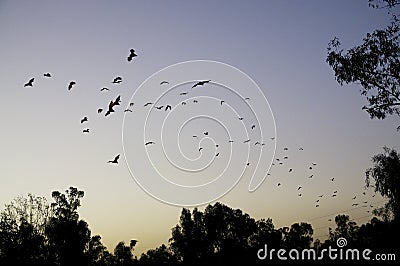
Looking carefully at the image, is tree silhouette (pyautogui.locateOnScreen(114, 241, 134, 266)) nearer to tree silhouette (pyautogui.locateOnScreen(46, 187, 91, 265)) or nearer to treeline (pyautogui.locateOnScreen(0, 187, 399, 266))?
treeline (pyautogui.locateOnScreen(0, 187, 399, 266))

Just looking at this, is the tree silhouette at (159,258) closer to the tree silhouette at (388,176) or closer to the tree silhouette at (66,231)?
the tree silhouette at (66,231)

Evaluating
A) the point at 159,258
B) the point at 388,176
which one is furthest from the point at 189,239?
the point at 388,176

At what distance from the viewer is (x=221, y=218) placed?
283 feet

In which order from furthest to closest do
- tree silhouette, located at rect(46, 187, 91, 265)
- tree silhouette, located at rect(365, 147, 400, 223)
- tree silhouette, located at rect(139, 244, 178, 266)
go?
1. tree silhouette, located at rect(139, 244, 178, 266)
2. tree silhouette, located at rect(46, 187, 91, 265)
3. tree silhouette, located at rect(365, 147, 400, 223)

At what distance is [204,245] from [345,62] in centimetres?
6486

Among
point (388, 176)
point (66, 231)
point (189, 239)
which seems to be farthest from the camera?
point (189, 239)

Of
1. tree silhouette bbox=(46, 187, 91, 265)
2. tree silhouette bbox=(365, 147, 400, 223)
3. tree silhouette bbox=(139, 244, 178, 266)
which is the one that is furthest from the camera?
tree silhouette bbox=(139, 244, 178, 266)

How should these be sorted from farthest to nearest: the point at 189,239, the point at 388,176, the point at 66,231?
the point at 189,239, the point at 66,231, the point at 388,176

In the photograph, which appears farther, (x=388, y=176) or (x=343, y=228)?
(x=343, y=228)

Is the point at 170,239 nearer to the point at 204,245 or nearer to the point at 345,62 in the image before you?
the point at 204,245

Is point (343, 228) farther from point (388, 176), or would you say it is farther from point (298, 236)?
point (388, 176)

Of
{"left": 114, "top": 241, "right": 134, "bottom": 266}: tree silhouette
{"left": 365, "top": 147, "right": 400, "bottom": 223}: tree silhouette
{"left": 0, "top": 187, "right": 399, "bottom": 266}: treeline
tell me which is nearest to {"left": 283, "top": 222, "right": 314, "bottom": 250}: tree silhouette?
{"left": 0, "top": 187, "right": 399, "bottom": 266}: treeline

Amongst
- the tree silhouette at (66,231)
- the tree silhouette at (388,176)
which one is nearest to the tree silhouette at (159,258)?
the tree silhouette at (66,231)

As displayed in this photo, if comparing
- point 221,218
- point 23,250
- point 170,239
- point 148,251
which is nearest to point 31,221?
point 23,250
